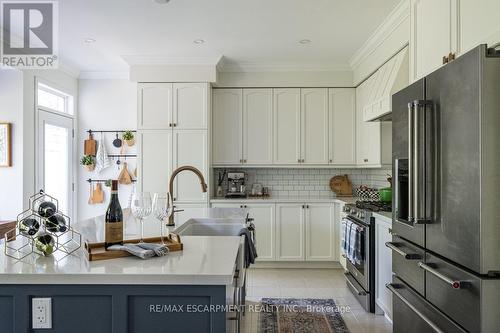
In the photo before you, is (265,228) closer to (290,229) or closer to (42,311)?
(290,229)

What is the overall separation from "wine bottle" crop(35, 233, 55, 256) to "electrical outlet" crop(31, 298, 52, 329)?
253 mm

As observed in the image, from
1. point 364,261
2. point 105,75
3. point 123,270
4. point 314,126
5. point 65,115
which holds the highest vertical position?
point 105,75

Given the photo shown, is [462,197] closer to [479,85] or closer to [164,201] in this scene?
[479,85]

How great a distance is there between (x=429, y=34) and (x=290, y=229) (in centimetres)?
293

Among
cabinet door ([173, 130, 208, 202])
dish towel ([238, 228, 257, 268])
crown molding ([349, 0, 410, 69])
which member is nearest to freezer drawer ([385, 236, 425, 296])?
dish towel ([238, 228, 257, 268])

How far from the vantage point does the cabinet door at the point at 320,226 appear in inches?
184

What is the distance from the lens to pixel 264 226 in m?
4.68

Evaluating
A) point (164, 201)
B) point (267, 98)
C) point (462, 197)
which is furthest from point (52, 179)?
point (462, 197)

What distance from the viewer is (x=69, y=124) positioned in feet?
16.4

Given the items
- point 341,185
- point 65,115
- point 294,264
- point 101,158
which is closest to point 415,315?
point 294,264

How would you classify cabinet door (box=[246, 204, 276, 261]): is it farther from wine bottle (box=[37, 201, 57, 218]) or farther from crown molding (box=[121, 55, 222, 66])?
wine bottle (box=[37, 201, 57, 218])

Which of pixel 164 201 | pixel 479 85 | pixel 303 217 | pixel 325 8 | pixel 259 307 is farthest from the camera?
pixel 303 217

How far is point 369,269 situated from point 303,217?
1.52m

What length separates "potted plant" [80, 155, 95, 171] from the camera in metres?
5.06
